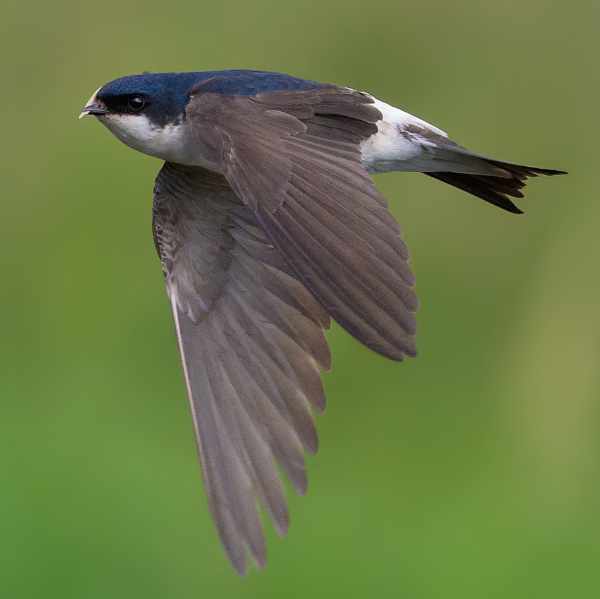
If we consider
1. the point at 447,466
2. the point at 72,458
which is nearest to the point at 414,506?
the point at 447,466

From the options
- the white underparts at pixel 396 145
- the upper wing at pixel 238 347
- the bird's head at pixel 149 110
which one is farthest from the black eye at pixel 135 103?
the white underparts at pixel 396 145

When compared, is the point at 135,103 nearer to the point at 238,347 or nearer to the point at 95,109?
the point at 95,109

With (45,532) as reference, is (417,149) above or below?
above

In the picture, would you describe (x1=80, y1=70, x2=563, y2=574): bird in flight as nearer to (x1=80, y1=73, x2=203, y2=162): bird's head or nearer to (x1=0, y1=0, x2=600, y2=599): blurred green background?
(x1=80, y1=73, x2=203, y2=162): bird's head

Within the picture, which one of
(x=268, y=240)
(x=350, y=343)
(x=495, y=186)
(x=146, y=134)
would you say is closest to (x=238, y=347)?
(x=268, y=240)

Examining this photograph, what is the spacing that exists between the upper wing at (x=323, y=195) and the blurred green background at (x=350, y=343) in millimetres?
1364

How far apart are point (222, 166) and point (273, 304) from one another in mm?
509

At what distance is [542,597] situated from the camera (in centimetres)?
500

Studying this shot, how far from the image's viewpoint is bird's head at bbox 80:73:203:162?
393 centimetres

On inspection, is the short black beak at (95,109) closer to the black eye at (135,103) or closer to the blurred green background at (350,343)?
the black eye at (135,103)

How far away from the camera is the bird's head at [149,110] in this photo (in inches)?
155

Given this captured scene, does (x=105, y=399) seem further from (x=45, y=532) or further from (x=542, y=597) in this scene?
(x=542, y=597)

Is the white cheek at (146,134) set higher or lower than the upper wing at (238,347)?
higher

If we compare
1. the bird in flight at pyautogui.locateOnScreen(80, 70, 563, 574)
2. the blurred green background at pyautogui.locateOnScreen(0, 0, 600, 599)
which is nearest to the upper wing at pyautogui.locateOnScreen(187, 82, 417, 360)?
the bird in flight at pyautogui.locateOnScreen(80, 70, 563, 574)
